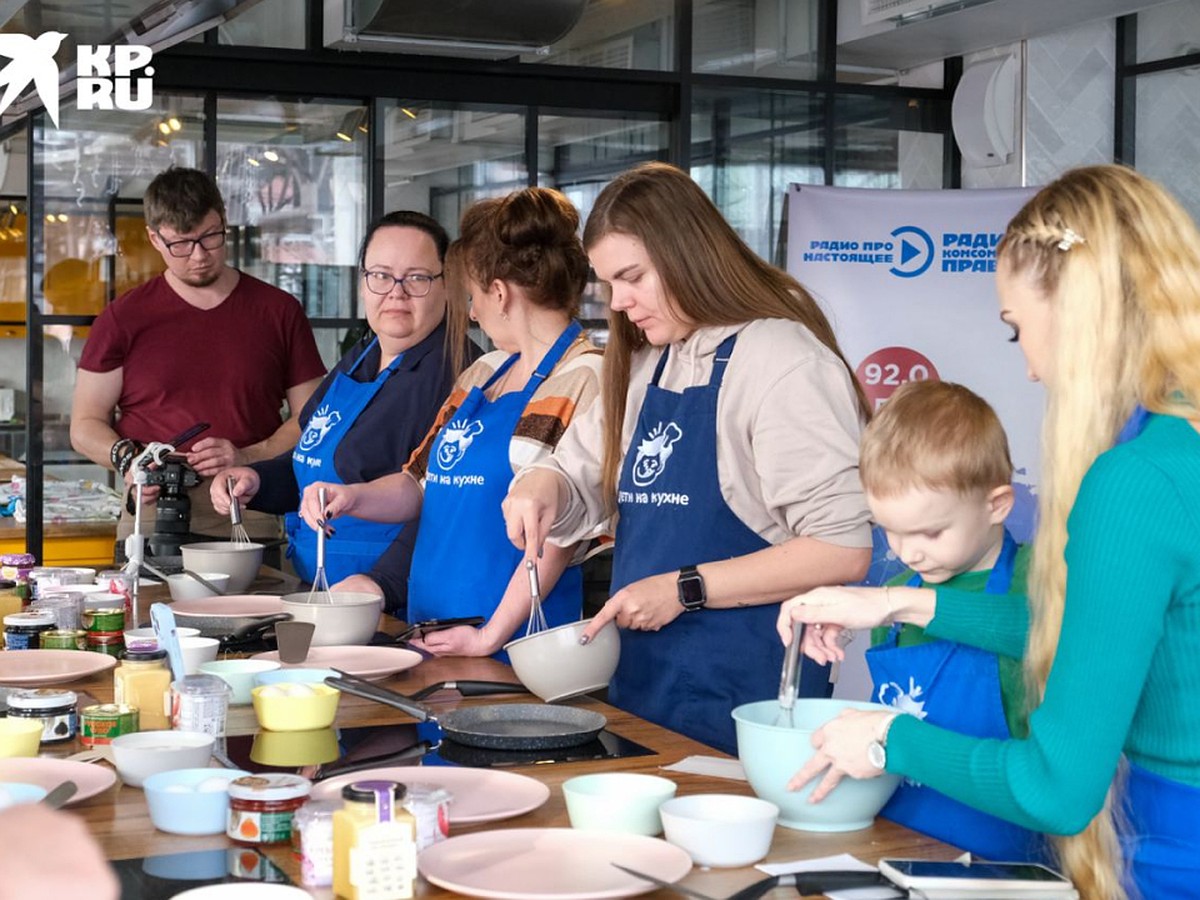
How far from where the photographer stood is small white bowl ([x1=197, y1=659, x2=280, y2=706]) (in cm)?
229

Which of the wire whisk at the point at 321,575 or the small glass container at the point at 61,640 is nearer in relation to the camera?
the small glass container at the point at 61,640

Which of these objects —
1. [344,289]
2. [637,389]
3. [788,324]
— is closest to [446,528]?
[637,389]

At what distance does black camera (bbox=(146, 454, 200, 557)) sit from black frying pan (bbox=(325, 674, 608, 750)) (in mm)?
1553

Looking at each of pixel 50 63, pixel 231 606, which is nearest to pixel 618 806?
pixel 231 606

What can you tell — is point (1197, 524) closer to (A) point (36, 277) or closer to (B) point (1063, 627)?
(B) point (1063, 627)

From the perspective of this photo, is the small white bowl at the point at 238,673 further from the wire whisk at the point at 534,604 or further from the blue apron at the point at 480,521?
the blue apron at the point at 480,521

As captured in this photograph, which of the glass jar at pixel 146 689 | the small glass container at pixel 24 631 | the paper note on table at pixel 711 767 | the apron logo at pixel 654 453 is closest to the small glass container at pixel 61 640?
the small glass container at pixel 24 631

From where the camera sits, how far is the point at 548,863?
152 cm

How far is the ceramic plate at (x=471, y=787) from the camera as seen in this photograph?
66.4 inches

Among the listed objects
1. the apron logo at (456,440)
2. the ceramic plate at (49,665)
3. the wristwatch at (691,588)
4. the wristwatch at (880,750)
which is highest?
the apron logo at (456,440)

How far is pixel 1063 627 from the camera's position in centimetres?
151

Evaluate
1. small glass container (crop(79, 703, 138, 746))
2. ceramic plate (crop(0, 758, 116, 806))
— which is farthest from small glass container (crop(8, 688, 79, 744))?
ceramic plate (crop(0, 758, 116, 806))

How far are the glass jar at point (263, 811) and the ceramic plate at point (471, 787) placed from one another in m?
0.08

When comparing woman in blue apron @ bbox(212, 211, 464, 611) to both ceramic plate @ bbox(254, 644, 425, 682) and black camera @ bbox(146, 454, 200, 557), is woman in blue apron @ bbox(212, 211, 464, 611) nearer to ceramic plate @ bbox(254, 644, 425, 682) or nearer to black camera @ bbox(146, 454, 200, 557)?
black camera @ bbox(146, 454, 200, 557)
